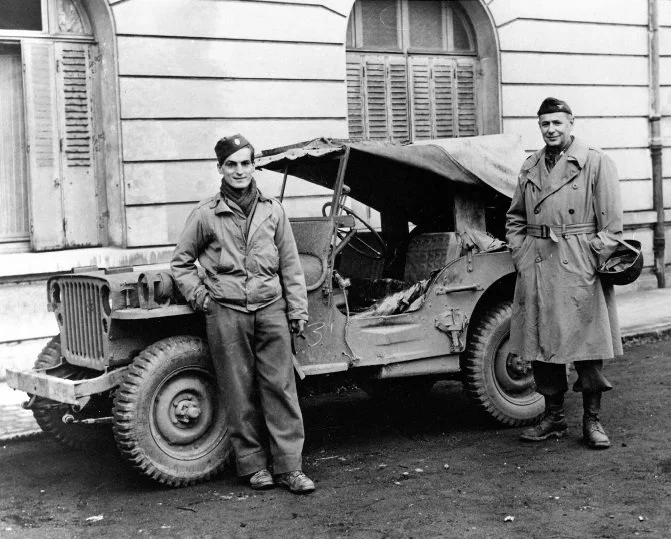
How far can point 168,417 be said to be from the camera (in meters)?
5.11

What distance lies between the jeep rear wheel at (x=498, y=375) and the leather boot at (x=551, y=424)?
1.29 feet

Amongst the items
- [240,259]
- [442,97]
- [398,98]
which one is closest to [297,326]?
[240,259]

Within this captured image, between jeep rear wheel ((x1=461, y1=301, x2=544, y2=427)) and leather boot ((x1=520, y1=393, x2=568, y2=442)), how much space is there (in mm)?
395

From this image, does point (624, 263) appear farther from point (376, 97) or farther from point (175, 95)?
point (376, 97)

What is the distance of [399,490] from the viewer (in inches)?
193

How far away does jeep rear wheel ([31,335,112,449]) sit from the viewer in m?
5.59

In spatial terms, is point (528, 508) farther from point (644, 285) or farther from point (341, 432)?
point (644, 285)

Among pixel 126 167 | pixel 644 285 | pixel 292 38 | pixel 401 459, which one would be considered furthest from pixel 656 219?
pixel 401 459

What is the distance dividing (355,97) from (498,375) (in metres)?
5.41

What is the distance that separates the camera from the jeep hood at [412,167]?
5938 mm

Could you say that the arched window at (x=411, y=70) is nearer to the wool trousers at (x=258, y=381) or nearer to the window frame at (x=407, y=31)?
the window frame at (x=407, y=31)

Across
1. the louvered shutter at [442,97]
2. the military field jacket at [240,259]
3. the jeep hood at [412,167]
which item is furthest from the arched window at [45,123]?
the military field jacket at [240,259]

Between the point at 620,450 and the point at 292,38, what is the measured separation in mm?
6096

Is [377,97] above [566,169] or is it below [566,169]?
above
